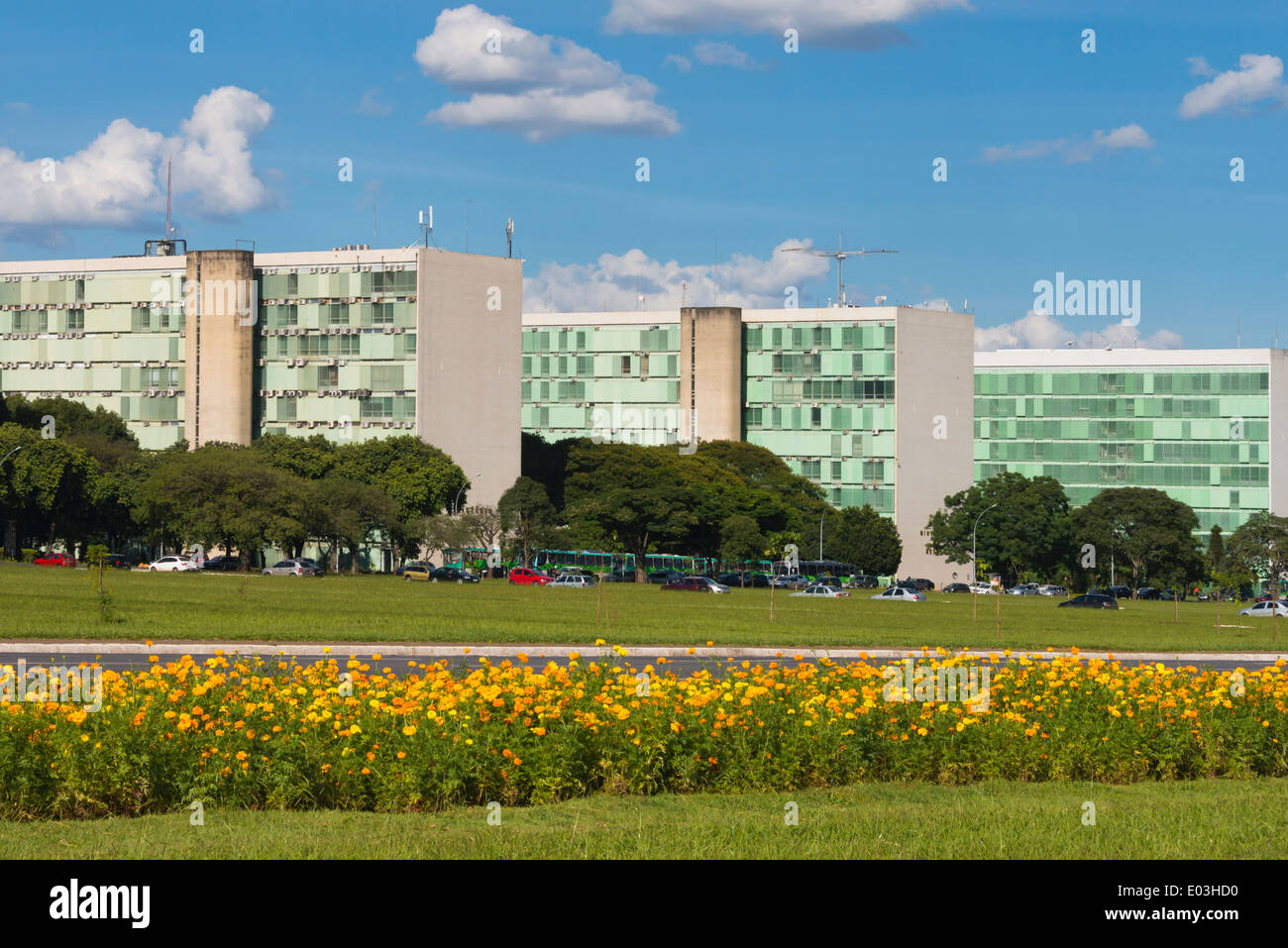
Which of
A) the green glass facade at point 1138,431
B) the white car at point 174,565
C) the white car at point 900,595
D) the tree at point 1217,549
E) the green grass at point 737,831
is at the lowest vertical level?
the white car at point 900,595

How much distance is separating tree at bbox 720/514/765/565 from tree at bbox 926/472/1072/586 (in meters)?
23.3

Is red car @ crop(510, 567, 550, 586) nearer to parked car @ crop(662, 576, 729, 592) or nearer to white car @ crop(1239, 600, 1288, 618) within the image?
parked car @ crop(662, 576, 729, 592)

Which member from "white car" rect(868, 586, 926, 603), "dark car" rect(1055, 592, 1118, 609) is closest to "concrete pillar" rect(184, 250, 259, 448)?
"white car" rect(868, 586, 926, 603)

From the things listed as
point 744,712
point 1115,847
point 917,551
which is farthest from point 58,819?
point 917,551

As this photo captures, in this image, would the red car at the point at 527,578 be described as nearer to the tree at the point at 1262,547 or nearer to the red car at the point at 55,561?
the red car at the point at 55,561

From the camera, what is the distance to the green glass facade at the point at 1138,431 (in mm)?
173750

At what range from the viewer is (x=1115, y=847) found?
11812 mm

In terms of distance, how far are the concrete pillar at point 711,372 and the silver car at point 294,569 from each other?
66319mm

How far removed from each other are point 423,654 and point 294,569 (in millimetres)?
74429

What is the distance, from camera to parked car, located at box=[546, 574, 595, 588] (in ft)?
327

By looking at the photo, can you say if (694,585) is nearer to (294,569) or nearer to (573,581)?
(573,581)

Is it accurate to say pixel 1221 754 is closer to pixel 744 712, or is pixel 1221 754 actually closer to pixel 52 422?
pixel 744 712

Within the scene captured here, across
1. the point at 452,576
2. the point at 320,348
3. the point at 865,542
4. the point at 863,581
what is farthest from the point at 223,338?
the point at 865,542

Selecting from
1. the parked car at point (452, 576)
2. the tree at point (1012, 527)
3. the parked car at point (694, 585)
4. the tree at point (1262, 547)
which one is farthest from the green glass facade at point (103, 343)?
the tree at point (1262, 547)
